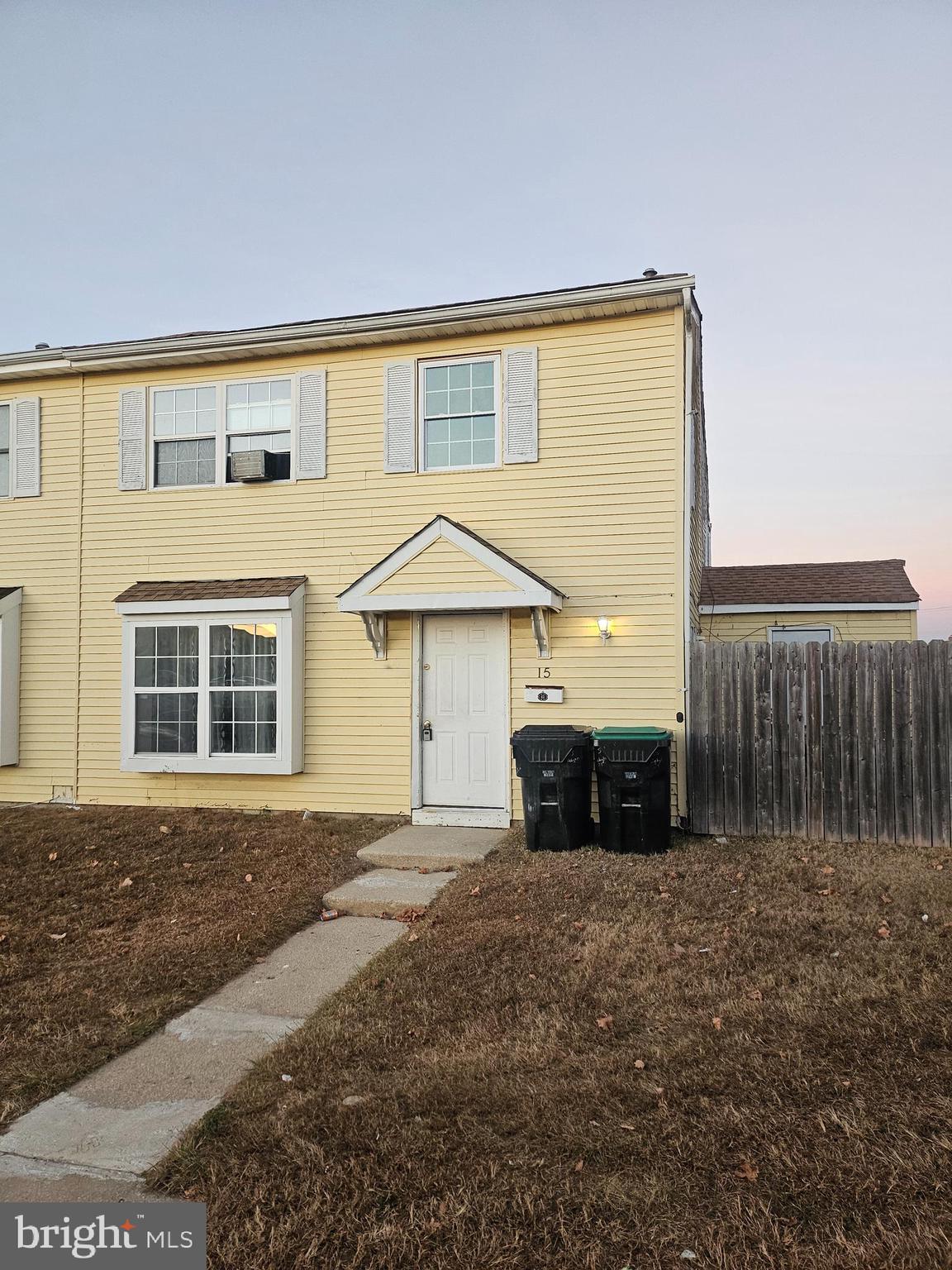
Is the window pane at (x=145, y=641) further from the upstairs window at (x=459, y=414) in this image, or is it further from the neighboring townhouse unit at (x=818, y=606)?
the neighboring townhouse unit at (x=818, y=606)

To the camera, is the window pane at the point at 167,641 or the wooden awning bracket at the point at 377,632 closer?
the wooden awning bracket at the point at 377,632

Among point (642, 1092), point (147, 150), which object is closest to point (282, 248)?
point (147, 150)

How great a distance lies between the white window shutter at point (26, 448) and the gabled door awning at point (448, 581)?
4.88 meters

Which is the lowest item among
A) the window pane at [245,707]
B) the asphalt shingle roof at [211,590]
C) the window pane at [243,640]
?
the window pane at [245,707]

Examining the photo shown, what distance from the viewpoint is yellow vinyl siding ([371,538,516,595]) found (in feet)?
27.4

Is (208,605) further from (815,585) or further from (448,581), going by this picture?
(815,585)

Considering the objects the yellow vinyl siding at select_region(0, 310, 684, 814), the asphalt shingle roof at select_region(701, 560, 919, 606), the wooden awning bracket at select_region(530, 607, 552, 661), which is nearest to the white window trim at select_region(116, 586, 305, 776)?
the yellow vinyl siding at select_region(0, 310, 684, 814)

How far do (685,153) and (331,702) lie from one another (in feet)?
30.4

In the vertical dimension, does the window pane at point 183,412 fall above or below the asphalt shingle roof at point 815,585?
above

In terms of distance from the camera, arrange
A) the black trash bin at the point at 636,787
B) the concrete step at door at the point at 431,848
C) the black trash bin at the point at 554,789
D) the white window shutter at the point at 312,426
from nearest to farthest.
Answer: the concrete step at door at the point at 431,848
the black trash bin at the point at 636,787
the black trash bin at the point at 554,789
the white window shutter at the point at 312,426

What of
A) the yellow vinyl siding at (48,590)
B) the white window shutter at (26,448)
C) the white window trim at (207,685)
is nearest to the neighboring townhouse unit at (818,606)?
the white window trim at (207,685)

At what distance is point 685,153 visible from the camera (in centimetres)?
1146

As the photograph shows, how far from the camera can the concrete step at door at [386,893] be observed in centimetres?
609

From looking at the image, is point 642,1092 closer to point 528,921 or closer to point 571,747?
point 528,921
